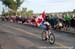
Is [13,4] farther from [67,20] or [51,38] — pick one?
[51,38]

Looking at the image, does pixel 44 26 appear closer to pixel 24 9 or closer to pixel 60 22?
pixel 60 22

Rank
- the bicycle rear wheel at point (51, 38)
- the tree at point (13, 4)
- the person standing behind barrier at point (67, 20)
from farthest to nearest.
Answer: the tree at point (13, 4)
the person standing behind barrier at point (67, 20)
the bicycle rear wheel at point (51, 38)

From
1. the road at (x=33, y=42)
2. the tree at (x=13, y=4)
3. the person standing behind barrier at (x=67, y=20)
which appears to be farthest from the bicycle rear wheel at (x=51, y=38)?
the tree at (x=13, y=4)

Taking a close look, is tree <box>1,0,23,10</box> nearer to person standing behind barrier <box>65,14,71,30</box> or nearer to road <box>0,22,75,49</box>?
person standing behind barrier <box>65,14,71,30</box>

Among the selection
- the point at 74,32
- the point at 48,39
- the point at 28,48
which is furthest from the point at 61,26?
the point at 28,48

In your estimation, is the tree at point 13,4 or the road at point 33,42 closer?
the road at point 33,42

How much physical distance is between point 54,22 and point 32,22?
39.3 feet

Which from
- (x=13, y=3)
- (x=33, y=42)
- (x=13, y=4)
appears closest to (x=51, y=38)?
(x=33, y=42)

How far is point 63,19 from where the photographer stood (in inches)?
1083

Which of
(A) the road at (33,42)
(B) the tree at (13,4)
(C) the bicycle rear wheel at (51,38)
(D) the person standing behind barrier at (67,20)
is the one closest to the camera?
(A) the road at (33,42)

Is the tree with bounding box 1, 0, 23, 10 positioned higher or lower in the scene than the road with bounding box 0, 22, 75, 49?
lower

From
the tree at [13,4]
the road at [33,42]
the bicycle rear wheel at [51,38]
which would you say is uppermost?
the bicycle rear wheel at [51,38]

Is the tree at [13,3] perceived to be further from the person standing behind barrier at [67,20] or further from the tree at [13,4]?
the person standing behind barrier at [67,20]

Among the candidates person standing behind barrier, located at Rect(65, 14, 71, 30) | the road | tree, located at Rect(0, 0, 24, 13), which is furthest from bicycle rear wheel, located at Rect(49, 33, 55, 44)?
tree, located at Rect(0, 0, 24, 13)
